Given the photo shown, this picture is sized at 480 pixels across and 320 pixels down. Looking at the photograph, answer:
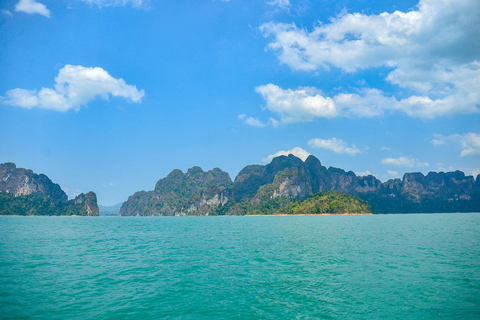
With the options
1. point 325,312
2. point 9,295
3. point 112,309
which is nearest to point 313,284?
point 325,312

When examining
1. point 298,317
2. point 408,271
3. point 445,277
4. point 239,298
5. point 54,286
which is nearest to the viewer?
point 298,317

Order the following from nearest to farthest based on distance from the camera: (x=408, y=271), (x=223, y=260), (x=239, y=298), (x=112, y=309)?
(x=112, y=309), (x=239, y=298), (x=408, y=271), (x=223, y=260)

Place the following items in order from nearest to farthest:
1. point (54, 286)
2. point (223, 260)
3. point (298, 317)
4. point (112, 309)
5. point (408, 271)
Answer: point (298, 317), point (112, 309), point (54, 286), point (408, 271), point (223, 260)

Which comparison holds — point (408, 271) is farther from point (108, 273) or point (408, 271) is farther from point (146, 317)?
point (108, 273)

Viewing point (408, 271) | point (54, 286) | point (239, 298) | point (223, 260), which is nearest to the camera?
point (239, 298)

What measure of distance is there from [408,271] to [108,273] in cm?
2210

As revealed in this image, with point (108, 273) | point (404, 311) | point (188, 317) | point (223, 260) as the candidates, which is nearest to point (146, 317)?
point (188, 317)

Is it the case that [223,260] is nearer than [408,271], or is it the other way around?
[408,271]

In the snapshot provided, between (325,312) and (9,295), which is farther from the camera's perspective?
(9,295)

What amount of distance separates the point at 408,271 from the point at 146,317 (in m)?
18.5

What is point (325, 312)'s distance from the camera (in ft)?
42.3

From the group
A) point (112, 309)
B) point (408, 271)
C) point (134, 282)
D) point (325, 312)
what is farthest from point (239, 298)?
point (408, 271)

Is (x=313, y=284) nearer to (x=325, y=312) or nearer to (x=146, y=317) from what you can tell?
(x=325, y=312)

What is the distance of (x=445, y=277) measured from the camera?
1902 centimetres
